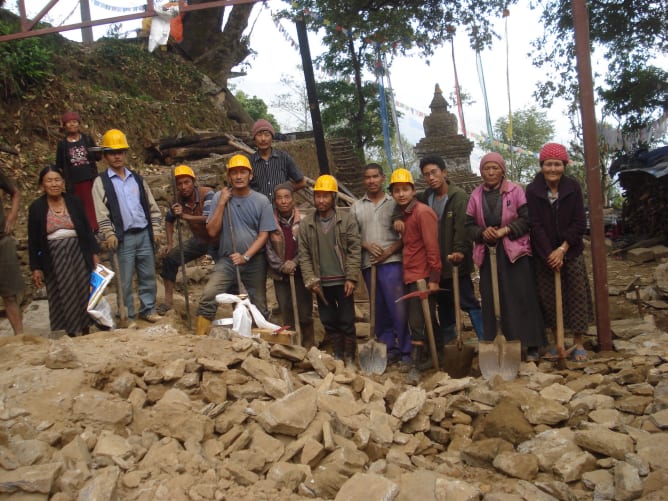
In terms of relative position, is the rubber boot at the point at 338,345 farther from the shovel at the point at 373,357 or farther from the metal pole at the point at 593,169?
the metal pole at the point at 593,169

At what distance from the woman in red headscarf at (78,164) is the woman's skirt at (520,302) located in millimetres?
3821

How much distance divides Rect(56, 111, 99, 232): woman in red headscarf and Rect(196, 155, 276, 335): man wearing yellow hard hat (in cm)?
149

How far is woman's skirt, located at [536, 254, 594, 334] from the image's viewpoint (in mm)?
5316

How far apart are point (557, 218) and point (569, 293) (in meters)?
0.65

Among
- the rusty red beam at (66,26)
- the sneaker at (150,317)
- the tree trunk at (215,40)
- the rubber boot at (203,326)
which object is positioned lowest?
the rubber boot at (203,326)

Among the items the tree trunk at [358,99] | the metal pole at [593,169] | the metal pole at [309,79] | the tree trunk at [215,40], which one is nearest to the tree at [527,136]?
the tree trunk at [358,99]

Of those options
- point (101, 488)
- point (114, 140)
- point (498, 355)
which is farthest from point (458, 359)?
point (114, 140)

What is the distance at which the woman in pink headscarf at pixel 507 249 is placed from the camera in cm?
526

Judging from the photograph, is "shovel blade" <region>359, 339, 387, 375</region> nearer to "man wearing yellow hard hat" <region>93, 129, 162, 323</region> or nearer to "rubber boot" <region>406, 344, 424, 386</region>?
"rubber boot" <region>406, 344, 424, 386</region>

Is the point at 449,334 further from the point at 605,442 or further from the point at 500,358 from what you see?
the point at 605,442

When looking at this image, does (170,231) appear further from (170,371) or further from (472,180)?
(472,180)

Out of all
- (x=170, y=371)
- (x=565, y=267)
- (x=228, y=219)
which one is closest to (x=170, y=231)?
(x=228, y=219)

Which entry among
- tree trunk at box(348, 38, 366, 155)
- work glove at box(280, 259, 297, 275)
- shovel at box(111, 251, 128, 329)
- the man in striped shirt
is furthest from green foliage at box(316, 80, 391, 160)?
shovel at box(111, 251, 128, 329)

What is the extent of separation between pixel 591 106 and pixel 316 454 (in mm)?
3753
